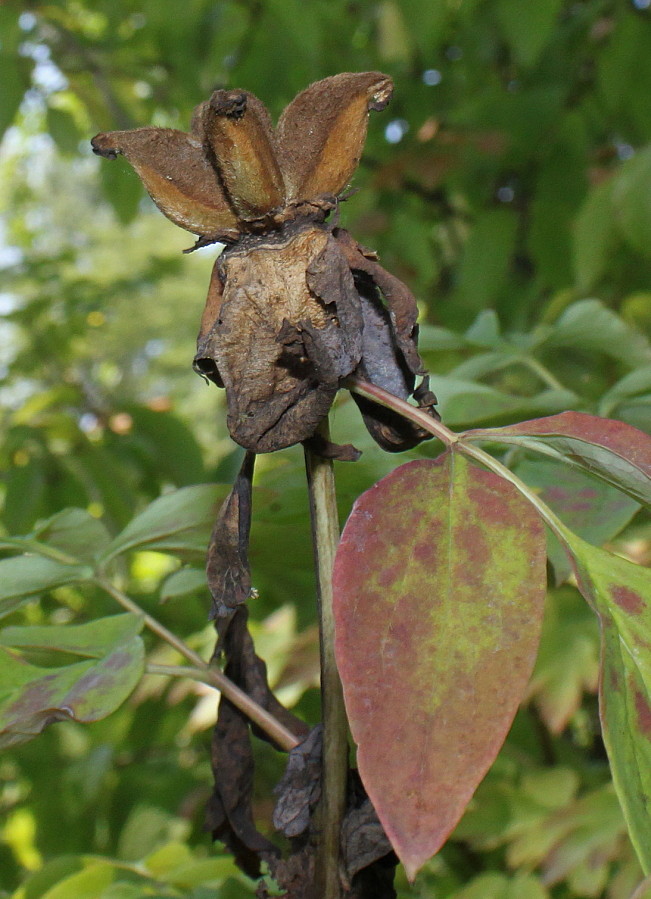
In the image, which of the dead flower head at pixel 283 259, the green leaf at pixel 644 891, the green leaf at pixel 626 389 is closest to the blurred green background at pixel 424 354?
the green leaf at pixel 626 389

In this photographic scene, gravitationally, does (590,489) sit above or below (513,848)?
above

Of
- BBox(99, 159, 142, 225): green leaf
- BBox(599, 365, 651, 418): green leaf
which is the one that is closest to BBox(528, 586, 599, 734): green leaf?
BBox(599, 365, 651, 418): green leaf

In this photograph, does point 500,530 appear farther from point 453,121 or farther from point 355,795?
point 453,121

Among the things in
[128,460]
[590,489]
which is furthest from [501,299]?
[590,489]

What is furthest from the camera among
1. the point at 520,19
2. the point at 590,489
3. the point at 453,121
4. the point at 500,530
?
the point at 453,121

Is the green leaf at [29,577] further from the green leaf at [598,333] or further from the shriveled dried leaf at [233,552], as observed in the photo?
the green leaf at [598,333]
